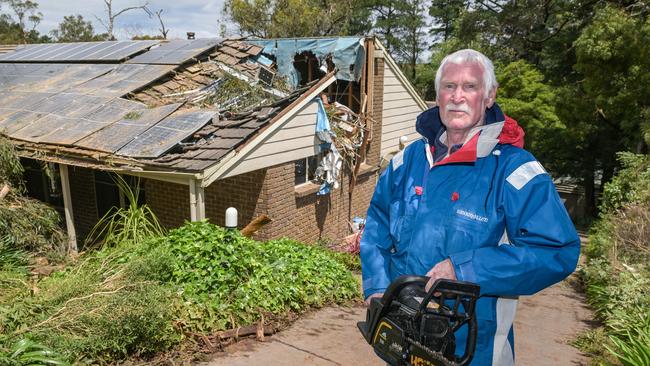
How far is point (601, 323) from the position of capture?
6.44 metres

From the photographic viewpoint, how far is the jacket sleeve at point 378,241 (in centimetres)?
239

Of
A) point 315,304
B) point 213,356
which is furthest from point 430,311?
point 315,304

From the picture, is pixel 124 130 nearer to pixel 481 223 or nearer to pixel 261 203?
pixel 261 203

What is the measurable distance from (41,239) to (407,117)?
10.9m

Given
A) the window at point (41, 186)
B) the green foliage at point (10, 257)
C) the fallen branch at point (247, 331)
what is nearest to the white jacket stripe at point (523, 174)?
the fallen branch at point (247, 331)

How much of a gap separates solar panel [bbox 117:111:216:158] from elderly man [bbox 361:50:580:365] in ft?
17.0

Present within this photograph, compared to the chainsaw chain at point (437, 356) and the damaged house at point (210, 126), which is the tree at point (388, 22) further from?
the chainsaw chain at point (437, 356)

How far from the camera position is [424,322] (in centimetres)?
187

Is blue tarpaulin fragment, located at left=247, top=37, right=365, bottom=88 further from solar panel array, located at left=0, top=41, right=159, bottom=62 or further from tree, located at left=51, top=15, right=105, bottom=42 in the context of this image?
A: tree, located at left=51, top=15, right=105, bottom=42

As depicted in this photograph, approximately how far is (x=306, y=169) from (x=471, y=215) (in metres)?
8.40

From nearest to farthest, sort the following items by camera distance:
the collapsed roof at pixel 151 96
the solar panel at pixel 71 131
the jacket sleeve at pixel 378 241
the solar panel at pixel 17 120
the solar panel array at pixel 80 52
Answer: the jacket sleeve at pixel 378 241 → the collapsed roof at pixel 151 96 → the solar panel at pixel 71 131 → the solar panel at pixel 17 120 → the solar panel array at pixel 80 52

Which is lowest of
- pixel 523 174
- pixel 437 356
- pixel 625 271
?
pixel 625 271

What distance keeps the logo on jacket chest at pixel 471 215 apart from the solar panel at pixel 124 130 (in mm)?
6151

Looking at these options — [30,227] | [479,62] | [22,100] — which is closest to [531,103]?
[22,100]
